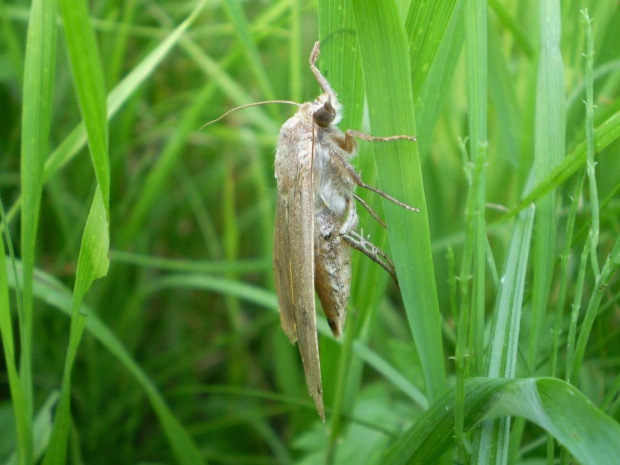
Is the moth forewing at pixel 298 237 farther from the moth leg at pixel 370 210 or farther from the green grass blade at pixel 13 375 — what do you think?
the green grass blade at pixel 13 375

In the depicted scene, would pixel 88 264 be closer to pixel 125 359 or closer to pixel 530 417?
pixel 125 359

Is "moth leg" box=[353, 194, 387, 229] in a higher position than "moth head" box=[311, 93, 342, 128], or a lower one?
lower

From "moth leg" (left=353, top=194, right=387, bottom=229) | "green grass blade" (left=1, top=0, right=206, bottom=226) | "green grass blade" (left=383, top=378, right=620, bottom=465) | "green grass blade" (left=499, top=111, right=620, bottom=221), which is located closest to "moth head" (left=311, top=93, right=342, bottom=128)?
"moth leg" (left=353, top=194, right=387, bottom=229)

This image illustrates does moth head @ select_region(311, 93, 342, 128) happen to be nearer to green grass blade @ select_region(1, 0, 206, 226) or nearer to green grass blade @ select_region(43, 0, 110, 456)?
green grass blade @ select_region(1, 0, 206, 226)

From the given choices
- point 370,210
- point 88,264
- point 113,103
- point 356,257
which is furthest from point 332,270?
point 113,103

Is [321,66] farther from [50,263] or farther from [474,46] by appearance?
[50,263]

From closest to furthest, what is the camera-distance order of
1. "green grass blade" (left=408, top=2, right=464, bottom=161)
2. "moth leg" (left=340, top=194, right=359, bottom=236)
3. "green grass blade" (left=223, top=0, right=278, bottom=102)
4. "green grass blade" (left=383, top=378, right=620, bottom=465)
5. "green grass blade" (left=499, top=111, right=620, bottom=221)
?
1. "green grass blade" (left=383, top=378, right=620, bottom=465)
2. "green grass blade" (left=499, top=111, right=620, bottom=221)
3. "green grass blade" (left=408, top=2, right=464, bottom=161)
4. "moth leg" (left=340, top=194, right=359, bottom=236)
5. "green grass blade" (left=223, top=0, right=278, bottom=102)

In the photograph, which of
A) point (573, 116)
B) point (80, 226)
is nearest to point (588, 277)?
point (573, 116)
